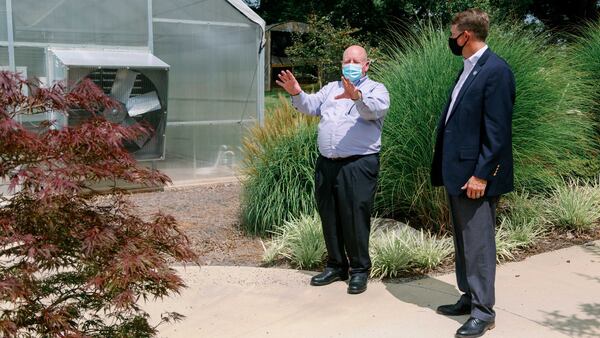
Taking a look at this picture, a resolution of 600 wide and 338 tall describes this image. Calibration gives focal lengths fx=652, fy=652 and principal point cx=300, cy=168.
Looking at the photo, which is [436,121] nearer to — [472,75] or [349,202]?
[349,202]

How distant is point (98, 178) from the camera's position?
3066 millimetres

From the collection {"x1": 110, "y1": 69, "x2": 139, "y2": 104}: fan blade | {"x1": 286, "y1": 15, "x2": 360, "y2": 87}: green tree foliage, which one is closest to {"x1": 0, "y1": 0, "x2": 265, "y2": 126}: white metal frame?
{"x1": 110, "y1": 69, "x2": 139, "y2": 104}: fan blade

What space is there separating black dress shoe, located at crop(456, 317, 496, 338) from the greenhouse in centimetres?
518

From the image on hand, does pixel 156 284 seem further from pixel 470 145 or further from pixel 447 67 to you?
pixel 447 67

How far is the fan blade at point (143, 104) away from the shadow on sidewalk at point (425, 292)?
489 cm

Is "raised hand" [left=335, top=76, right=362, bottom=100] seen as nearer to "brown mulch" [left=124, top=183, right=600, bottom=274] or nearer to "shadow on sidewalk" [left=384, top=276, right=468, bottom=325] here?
"shadow on sidewalk" [left=384, top=276, right=468, bottom=325]

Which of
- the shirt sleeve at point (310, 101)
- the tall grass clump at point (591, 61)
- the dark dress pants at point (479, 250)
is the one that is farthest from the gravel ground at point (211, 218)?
the tall grass clump at point (591, 61)

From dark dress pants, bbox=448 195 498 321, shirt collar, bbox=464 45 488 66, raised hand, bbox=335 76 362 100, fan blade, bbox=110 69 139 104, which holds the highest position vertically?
shirt collar, bbox=464 45 488 66

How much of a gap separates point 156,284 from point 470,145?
1952mm

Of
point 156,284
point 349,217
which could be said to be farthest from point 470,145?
point 156,284

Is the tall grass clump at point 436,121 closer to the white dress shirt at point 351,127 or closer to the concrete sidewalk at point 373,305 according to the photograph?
the concrete sidewalk at point 373,305

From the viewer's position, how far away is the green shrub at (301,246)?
17.8 feet

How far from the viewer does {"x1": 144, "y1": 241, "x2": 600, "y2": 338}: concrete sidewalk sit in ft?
13.1

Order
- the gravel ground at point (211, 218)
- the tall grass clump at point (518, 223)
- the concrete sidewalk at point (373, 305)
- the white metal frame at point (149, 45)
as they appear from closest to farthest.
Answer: the concrete sidewalk at point (373, 305) < the tall grass clump at point (518, 223) < the gravel ground at point (211, 218) < the white metal frame at point (149, 45)
